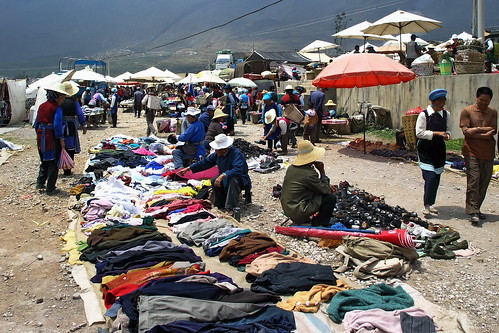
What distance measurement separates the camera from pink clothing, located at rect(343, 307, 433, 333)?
3490mm

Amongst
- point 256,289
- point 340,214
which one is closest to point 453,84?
point 340,214

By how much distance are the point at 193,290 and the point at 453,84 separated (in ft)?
34.3

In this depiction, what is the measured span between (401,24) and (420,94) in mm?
4040

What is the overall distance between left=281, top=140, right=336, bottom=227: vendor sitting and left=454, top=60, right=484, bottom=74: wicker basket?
7.61 meters

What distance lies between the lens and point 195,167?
24.1ft

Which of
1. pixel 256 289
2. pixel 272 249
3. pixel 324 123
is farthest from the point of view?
pixel 324 123

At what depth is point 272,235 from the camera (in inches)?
244

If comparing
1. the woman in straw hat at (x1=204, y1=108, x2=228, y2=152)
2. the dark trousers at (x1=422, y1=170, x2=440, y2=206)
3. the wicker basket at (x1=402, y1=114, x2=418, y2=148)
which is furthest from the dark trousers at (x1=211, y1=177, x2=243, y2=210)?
the wicker basket at (x1=402, y1=114, x2=418, y2=148)

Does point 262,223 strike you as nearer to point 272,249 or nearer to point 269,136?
point 272,249

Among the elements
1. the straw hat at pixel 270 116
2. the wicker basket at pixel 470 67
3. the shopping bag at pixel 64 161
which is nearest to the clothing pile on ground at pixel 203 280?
the shopping bag at pixel 64 161

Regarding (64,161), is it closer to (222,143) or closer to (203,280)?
(222,143)

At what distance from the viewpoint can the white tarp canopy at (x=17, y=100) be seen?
21.3m

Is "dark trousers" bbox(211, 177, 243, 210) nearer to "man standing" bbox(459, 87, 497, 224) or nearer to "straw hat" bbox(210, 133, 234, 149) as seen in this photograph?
"straw hat" bbox(210, 133, 234, 149)

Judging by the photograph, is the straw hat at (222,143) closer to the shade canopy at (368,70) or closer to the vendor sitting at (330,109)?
the shade canopy at (368,70)
